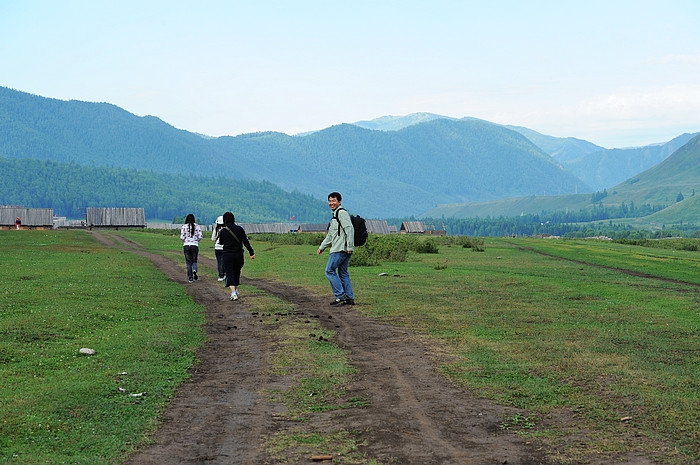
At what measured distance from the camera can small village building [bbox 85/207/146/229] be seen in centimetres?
13888

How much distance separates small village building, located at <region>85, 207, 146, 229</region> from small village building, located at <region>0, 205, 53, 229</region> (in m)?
20.7

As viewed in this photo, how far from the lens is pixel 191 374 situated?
38.5 feet

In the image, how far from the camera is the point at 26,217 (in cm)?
11525

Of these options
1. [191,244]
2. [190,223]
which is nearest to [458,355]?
[191,244]

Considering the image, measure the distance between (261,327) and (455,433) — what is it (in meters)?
8.57

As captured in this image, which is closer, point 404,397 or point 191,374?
point 404,397

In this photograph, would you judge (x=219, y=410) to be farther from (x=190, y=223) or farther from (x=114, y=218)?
(x=114, y=218)

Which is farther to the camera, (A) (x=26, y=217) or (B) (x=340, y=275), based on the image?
(A) (x=26, y=217)

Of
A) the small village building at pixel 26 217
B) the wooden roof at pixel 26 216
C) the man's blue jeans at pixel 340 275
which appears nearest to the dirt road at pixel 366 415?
the man's blue jeans at pixel 340 275

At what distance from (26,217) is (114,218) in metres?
26.6

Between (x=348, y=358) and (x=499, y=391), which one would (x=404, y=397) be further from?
(x=348, y=358)

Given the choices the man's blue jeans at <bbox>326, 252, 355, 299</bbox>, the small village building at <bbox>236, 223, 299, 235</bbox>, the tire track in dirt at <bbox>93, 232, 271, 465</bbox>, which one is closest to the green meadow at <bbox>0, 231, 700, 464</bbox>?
the tire track in dirt at <bbox>93, 232, 271, 465</bbox>

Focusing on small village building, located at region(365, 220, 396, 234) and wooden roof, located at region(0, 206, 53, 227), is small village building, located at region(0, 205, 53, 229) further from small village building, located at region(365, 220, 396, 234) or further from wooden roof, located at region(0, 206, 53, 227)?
small village building, located at region(365, 220, 396, 234)

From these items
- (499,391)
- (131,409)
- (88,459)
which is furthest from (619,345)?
(88,459)
